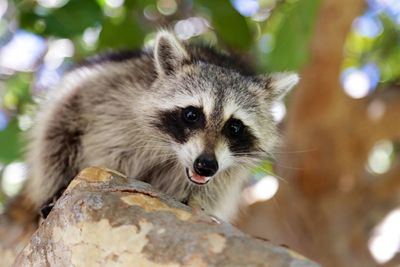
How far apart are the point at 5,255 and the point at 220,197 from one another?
996 millimetres

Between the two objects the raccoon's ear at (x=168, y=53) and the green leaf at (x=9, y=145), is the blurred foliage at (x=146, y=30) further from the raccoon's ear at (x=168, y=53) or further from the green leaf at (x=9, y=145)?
the raccoon's ear at (x=168, y=53)

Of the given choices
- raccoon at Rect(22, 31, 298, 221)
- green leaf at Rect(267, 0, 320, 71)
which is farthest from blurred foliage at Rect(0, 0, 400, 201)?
raccoon at Rect(22, 31, 298, 221)

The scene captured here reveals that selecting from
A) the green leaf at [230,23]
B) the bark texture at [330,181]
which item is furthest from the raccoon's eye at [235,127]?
the bark texture at [330,181]

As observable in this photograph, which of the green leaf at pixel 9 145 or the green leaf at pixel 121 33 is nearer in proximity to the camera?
the green leaf at pixel 9 145

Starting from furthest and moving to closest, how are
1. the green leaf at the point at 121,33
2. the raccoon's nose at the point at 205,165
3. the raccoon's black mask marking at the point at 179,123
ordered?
the green leaf at the point at 121,33
the raccoon's black mask marking at the point at 179,123
the raccoon's nose at the point at 205,165

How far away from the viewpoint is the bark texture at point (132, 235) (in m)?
1.69

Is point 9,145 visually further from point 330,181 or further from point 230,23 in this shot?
point 330,181

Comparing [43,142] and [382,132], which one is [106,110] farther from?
[382,132]

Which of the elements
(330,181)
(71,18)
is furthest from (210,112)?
(330,181)

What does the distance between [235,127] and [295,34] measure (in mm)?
563

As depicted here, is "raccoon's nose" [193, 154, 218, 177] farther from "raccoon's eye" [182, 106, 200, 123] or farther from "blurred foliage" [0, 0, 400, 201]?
"blurred foliage" [0, 0, 400, 201]

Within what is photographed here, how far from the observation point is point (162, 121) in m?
3.07

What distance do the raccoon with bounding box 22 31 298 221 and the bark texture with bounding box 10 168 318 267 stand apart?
0.87 m

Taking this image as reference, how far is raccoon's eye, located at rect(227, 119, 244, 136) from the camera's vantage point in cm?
295
